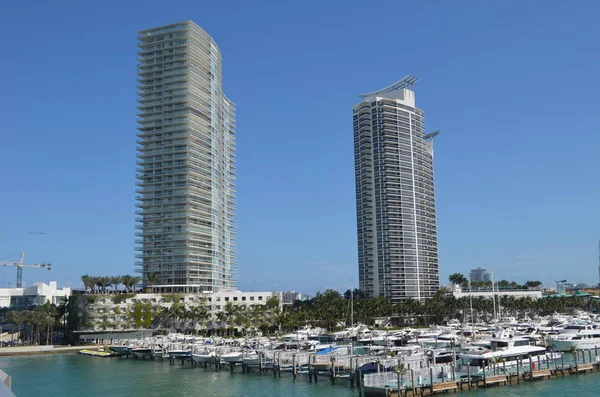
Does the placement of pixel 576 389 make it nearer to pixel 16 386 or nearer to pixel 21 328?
pixel 16 386

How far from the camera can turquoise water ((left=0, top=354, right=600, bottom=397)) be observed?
74438 millimetres

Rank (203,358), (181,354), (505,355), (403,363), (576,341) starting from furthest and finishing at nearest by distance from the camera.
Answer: (181,354), (203,358), (576,341), (505,355), (403,363)

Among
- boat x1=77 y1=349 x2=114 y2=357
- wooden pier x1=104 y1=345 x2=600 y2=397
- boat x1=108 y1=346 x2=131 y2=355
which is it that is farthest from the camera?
boat x1=77 y1=349 x2=114 y2=357

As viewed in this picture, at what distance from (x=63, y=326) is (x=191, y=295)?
42672 mm

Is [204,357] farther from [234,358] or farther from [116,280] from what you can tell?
[116,280]

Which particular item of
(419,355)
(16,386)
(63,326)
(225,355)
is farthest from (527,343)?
(63,326)

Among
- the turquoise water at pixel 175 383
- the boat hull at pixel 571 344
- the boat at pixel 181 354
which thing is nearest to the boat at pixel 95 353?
the turquoise water at pixel 175 383

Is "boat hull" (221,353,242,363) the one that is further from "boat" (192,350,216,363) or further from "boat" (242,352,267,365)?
"boat" (192,350,216,363)

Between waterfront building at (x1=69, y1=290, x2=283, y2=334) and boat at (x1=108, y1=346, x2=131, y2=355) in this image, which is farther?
waterfront building at (x1=69, y1=290, x2=283, y2=334)

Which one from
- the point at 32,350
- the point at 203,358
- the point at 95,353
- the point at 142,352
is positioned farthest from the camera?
the point at 32,350

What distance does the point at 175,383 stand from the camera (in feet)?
297

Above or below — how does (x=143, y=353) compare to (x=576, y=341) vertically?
below

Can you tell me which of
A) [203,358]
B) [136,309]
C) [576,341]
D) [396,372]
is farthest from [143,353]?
[576,341]

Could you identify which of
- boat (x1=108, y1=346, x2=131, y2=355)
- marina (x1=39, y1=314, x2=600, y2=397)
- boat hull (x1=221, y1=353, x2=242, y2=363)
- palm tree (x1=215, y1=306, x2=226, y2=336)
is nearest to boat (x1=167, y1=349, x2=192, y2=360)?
marina (x1=39, y1=314, x2=600, y2=397)
